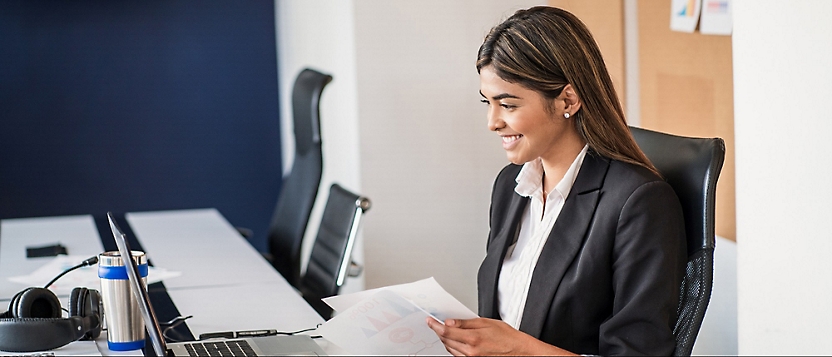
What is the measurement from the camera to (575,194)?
5.38 feet

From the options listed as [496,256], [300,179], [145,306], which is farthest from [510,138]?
[300,179]

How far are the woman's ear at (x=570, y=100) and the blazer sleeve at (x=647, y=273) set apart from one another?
8.6 inches

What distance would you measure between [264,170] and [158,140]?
0.60m

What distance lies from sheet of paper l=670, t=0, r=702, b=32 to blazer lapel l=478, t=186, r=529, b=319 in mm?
1516

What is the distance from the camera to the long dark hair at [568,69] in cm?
158

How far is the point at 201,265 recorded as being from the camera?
256 cm

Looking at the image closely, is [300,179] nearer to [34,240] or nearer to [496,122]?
[34,240]

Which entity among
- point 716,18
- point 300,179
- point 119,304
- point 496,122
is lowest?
point 119,304

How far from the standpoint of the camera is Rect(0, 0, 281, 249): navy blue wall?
14.5 feet

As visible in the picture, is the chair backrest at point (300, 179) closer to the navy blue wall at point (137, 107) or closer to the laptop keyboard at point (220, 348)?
the laptop keyboard at point (220, 348)

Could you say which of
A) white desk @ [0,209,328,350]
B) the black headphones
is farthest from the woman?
the black headphones

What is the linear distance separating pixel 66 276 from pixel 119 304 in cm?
73

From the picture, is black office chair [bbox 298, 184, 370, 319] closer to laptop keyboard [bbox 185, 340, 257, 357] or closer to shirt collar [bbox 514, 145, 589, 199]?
shirt collar [bbox 514, 145, 589, 199]

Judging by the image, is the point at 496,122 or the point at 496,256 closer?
the point at 496,122
